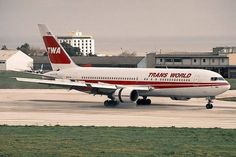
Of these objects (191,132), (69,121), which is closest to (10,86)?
(69,121)

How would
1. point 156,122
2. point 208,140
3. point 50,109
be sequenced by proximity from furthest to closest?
point 50,109 → point 156,122 → point 208,140

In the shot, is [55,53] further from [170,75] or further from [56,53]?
[170,75]

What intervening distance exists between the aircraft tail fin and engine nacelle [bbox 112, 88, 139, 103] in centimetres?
1101

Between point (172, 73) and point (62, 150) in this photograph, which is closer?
point (62, 150)

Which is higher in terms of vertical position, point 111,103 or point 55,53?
point 55,53

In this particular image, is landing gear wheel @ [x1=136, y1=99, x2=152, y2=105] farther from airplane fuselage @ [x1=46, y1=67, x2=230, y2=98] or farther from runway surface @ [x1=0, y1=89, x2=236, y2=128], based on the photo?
airplane fuselage @ [x1=46, y1=67, x2=230, y2=98]

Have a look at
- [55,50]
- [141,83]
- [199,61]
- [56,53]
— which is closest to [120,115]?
[141,83]

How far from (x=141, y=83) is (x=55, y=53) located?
509 inches

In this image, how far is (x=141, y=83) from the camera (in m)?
68.8

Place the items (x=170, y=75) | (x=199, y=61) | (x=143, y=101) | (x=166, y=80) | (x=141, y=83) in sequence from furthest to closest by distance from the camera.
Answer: (x=199, y=61) < (x=143, y=101) < (x=141, y=83) < (x=170, y=75) < (x=166, y=80)

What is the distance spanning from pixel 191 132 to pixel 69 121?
12.5 m

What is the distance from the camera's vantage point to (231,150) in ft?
97.7

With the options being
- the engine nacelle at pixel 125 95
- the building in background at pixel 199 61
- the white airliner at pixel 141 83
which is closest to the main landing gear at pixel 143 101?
the white airliner at pixel 141 83

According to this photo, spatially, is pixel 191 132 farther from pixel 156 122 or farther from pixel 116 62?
pixel 116 62
